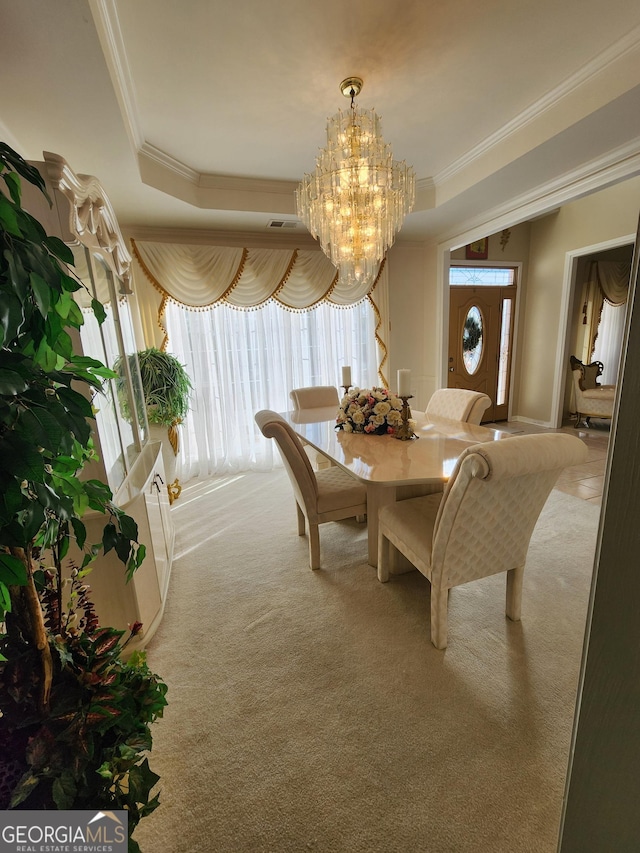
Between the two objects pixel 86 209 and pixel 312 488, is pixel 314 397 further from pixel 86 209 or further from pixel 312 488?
pixel 86 209

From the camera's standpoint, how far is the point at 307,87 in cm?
197

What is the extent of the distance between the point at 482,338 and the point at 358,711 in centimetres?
540

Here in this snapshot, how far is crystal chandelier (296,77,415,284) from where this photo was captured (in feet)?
6.78

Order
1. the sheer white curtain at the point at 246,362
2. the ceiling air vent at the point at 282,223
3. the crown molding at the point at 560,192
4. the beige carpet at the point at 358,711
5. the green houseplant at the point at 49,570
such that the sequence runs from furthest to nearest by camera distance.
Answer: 1. the sheer white curtain at the point at 246,362
2. the ceiling air vent at the point at 282,223
3. the crown molding at the point at 560,192
4. the beige carpet at the point at 358,711
5. the green houseplant at the point at 49,570

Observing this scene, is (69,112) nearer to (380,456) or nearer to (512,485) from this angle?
(380,456)

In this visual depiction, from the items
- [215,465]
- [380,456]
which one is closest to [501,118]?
[380,456]


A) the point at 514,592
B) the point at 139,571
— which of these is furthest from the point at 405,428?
the point at 139,571

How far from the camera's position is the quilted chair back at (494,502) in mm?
1209

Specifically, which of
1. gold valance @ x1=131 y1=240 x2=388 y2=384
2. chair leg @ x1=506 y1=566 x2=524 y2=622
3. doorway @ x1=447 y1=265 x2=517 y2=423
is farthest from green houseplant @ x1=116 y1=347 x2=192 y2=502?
doorway @ x1=447 y1=265 x2=517 y2=423

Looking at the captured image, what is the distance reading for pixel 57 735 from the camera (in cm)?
69

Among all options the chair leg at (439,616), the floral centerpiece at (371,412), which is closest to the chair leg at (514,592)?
the chair leg at (439,616)

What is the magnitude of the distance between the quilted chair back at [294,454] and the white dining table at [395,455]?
0.15m

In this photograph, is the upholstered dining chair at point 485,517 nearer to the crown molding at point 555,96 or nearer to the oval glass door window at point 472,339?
the crown molding at point 555,96

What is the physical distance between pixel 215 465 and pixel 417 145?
339 centimetres
